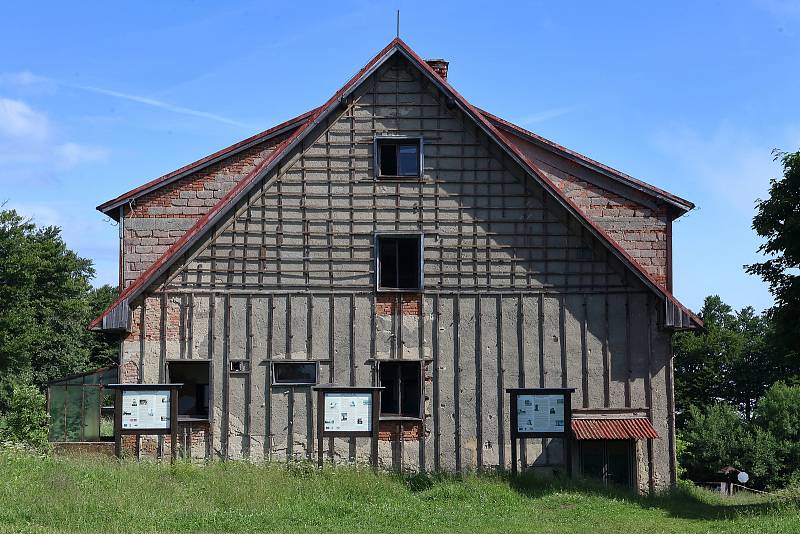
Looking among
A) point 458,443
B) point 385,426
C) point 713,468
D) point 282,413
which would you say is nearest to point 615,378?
point 458,443

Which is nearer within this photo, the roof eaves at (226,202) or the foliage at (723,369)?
the roof eaves at (226,202)

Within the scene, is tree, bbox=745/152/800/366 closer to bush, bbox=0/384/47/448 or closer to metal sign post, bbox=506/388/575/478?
metal sign post, bbox=506/388/575/478

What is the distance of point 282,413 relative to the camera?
19.8 meters

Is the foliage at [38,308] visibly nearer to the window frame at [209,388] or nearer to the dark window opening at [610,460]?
the window frame at [209,388]

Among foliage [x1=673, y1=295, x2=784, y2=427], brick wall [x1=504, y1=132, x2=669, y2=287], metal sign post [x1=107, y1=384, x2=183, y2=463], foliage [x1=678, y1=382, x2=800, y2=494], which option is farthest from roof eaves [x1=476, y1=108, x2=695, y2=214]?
foliage [x1=673, y1=295, x2=784, y2=427]

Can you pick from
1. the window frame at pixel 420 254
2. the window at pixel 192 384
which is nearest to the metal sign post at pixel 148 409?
the window at pixel 192 384

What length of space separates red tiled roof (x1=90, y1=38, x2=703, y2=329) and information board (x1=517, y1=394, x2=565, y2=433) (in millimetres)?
3746

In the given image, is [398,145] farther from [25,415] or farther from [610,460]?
[25,415]

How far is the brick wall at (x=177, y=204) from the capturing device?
85.3ft

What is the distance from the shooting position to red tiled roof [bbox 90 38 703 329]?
774 inches

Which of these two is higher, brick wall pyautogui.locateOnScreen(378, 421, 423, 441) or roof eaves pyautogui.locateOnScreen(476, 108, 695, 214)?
roof eaves pyautogui.locateOnScreen(476, 108, 695, 214)

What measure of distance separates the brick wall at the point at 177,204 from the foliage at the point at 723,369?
197ft

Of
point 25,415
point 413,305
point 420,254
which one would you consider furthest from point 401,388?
point 25,415

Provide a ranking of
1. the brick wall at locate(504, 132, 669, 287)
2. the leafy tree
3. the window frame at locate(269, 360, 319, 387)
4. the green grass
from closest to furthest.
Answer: the green grass
the window frame at locate(269, 360, 319, 387)
the brick wall at locate(504, 132, 669, 287)
the leafy tree
